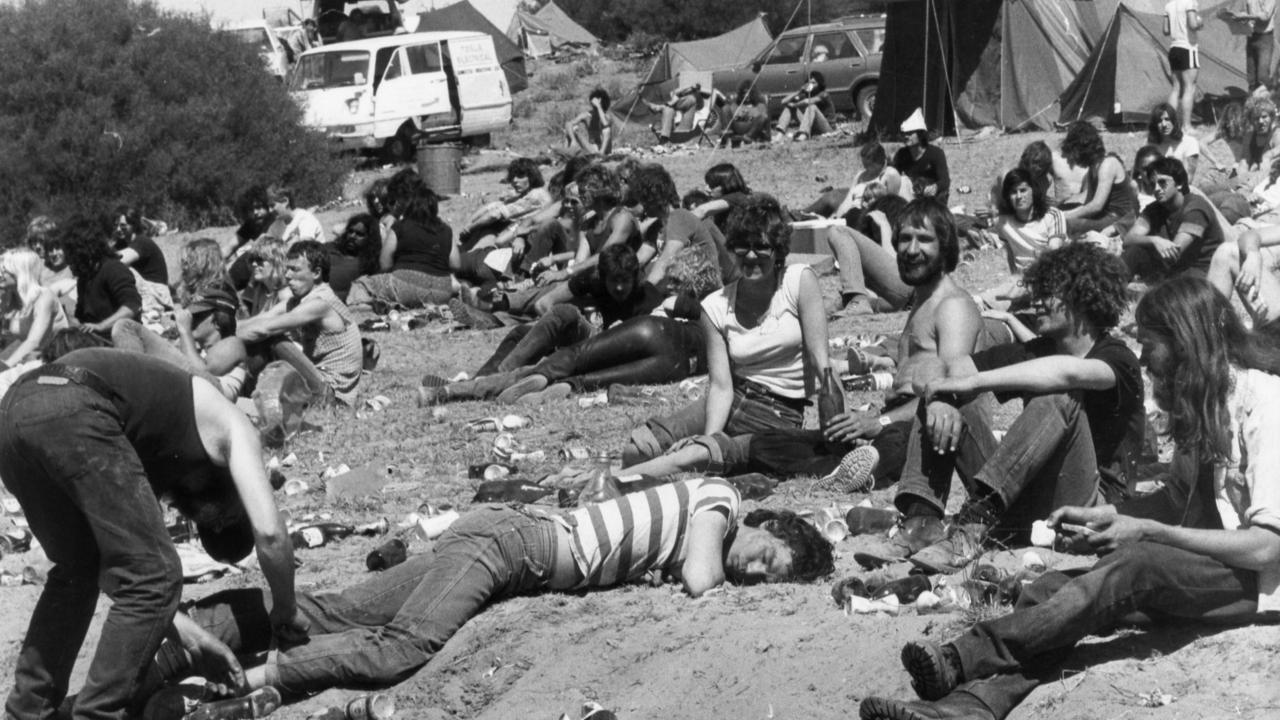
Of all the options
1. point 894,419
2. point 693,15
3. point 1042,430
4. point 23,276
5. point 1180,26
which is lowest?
point 693,15

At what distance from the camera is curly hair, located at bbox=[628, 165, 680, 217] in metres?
12.0

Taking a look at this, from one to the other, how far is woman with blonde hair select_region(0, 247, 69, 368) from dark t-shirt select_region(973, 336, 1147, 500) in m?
6.62

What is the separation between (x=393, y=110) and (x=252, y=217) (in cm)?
1220

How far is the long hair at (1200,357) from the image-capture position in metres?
4.53

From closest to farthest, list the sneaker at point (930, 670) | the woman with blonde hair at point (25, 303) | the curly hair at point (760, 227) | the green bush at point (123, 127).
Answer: the sneaker at point (930, 670)
the curly hair at point (760, 227)
the woman with blonde hair at point (25, 303)
the green bush at point (123, 127)

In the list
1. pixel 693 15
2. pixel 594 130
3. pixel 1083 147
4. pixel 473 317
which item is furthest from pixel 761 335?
pixel 693 15

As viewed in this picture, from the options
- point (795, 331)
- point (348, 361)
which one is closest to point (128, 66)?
point (348, 361)

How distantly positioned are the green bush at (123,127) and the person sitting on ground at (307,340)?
13378mm

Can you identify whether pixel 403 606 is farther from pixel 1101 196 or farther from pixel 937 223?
pixel 1101 196

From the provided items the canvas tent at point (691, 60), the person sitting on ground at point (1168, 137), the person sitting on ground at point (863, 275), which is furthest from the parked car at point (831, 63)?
the person sitting on ground at point (863, 275)

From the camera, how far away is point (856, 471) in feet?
23.4

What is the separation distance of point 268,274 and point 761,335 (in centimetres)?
361

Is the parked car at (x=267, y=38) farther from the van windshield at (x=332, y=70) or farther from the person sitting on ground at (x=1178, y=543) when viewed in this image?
the person sitting on ground at (x=1178, y=543)

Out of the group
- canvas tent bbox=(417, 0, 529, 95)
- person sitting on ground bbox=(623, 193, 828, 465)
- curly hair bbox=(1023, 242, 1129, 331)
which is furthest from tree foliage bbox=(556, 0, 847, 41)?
curly hair bbox=(1023, 242, 1129, 331)
